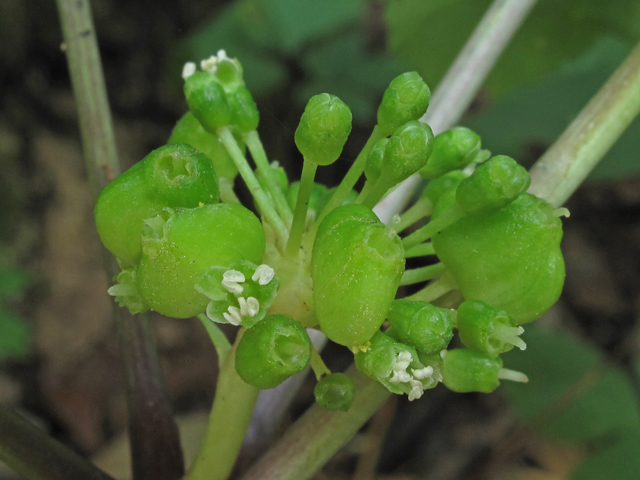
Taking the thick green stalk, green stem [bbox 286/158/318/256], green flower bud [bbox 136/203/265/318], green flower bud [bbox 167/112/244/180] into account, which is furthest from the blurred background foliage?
green flower bud [bbox 136/203/265/318]

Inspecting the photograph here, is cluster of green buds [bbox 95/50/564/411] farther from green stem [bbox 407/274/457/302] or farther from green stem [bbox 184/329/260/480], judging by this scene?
green stem [bbox 184/329/260/480]

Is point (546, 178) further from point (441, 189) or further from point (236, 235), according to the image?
point (236, 235)

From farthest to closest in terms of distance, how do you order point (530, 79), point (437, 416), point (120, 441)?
point (437, 416)
point (530, 79)
point (120, 441)

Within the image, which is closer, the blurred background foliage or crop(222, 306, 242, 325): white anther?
crop(222, 306, 242, 325): white anther

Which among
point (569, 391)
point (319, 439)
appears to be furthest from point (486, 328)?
point (569, 391)

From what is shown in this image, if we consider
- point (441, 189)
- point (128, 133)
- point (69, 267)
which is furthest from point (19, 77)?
point (441, 189)

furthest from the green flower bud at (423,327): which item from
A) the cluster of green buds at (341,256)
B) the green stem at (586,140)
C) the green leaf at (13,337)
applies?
the green leaf at (13,337)
